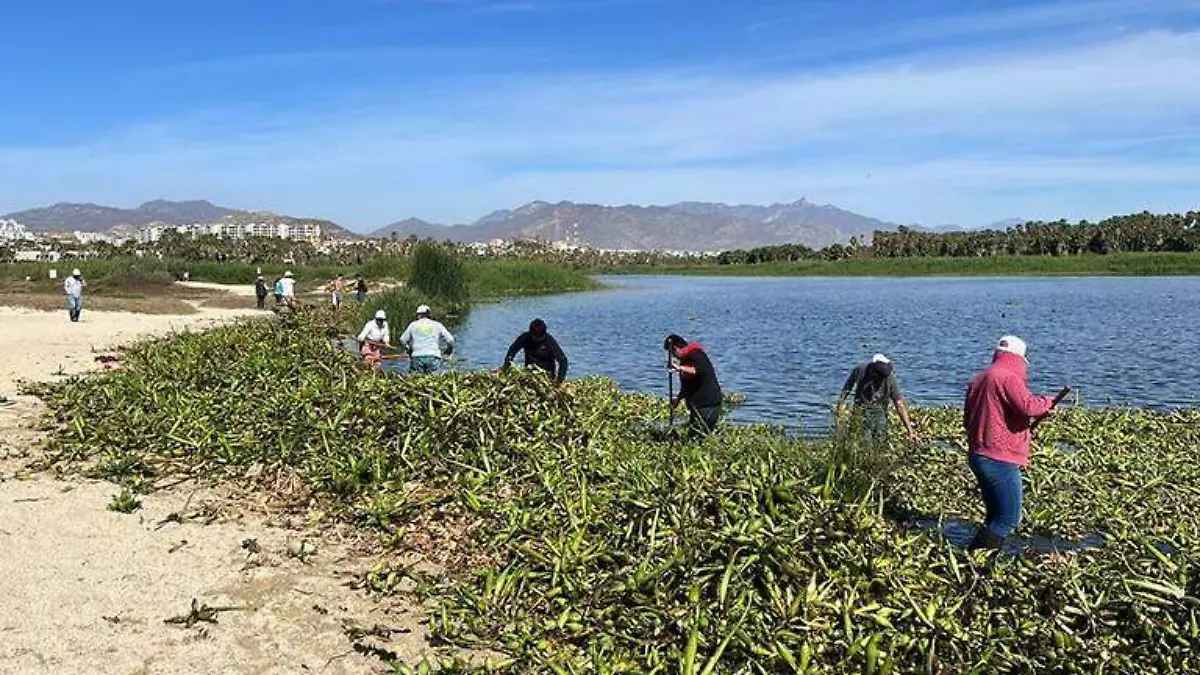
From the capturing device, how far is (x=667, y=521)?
7.66 m

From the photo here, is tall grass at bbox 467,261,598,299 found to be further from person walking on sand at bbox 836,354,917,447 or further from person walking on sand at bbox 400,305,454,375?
person walking on sand at bbox 836,354,917,447

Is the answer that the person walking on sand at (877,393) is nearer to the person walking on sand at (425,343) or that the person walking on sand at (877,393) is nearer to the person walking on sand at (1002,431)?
the person walking on sand at (1002,431)

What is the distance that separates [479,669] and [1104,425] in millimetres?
12149

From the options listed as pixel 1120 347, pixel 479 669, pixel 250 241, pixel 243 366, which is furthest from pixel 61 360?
pixel 250 241

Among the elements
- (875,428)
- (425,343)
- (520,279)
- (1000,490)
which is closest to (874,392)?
(875,428)

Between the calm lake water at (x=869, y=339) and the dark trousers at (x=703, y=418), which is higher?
the dark trousers at (x=703, y=418)

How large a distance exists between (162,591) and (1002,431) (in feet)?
22.3

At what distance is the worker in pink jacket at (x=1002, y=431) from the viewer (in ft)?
→ 25.9

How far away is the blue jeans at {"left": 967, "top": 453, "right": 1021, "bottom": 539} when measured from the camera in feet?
26.3

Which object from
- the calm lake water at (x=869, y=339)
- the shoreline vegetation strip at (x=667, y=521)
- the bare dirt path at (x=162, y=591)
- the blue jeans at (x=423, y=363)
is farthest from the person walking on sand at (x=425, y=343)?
the bare dirt path at (x=162, y=591)

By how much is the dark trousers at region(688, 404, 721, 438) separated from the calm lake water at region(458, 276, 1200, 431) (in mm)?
4408

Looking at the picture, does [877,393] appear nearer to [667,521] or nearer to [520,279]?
[667,521]

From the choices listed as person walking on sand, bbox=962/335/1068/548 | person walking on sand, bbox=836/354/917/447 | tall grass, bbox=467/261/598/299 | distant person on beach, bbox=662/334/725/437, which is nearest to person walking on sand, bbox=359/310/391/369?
distant person on beach, bbox=662/334/725/437

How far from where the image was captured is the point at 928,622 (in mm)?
6316
